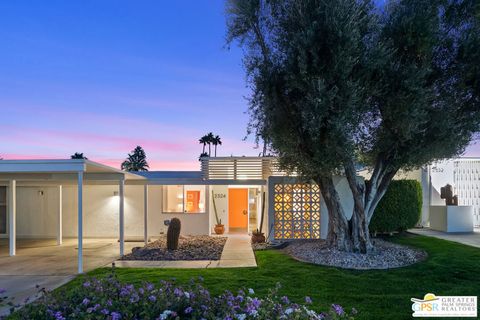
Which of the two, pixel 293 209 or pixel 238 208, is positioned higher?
pixel 293 209

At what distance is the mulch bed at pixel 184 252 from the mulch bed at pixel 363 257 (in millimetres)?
2376

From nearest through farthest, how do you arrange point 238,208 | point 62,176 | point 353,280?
point 353,280
point 62,176
point 238,208

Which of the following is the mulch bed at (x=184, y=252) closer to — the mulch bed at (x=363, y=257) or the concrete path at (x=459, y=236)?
the mulch bed at (x=363, y=257)

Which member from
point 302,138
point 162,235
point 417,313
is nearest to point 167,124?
point 162,235

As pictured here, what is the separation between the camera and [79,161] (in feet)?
25.8

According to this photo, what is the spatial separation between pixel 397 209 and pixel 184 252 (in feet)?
26.1

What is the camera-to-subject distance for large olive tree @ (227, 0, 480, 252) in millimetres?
7492

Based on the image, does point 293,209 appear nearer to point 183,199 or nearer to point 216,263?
point 216,263

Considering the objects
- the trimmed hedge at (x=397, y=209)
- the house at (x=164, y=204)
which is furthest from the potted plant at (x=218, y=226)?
the trimmed hedge at (x=397, y=209)

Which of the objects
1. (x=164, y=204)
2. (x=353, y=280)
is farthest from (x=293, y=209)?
(x=164, y=204)

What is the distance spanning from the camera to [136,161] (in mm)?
44781

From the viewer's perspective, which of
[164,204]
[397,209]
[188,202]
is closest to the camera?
[397,209]

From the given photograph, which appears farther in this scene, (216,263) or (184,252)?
(184,252)

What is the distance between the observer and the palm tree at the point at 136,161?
1736 inches
